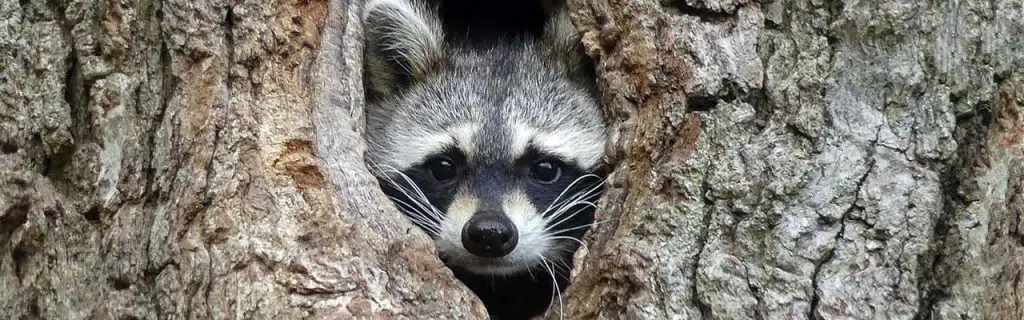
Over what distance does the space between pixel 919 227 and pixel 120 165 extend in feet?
7.94

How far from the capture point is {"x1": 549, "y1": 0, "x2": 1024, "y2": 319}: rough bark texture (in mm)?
3309

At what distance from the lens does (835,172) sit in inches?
133

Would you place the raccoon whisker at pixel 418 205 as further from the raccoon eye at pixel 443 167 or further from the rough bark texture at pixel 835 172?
the rough bark texture at pixel 835 172

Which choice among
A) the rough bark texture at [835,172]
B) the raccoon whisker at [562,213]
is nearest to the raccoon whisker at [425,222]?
the raccoon whisker at [562,213]

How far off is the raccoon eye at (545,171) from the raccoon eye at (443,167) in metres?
0.33

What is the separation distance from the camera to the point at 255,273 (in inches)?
132

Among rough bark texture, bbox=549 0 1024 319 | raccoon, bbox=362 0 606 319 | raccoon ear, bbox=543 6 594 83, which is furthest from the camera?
raccoon ear, bbox=543 6 594 83

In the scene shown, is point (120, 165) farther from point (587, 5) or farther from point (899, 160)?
point (899, 160)

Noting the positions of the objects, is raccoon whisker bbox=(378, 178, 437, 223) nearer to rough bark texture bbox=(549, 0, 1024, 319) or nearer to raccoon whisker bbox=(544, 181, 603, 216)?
raccoon whisker bbox=(544, 181, 603, 216)

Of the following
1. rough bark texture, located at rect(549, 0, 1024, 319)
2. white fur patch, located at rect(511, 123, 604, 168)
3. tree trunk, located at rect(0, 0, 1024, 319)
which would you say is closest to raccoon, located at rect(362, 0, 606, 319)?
white fur patch, located at rect(511, 123, 604, 168)

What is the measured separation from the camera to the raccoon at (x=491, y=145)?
4.52 metres

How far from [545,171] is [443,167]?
0.42 metres

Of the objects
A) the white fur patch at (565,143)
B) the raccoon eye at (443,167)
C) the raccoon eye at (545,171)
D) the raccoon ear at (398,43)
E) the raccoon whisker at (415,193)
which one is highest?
the raccoon ear at (398,43)

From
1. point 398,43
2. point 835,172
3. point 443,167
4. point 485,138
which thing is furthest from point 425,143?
point 835,172
